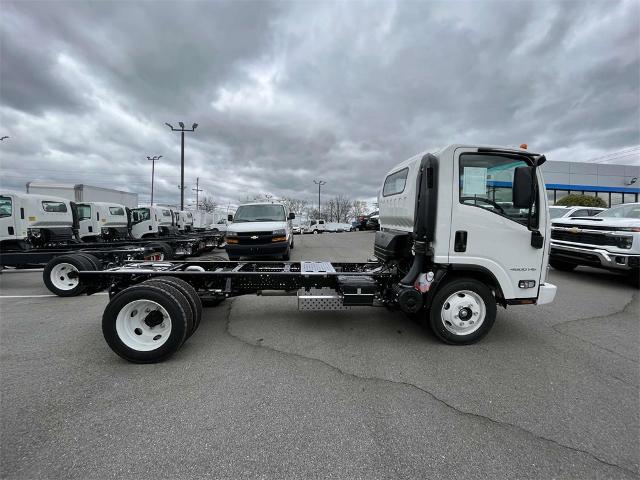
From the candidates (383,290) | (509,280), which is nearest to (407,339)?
(383,290)

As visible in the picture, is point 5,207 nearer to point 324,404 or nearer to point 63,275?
point 63,275

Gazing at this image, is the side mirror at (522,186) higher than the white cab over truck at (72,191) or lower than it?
lower

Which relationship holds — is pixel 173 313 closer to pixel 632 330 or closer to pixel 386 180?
pixel 386 180

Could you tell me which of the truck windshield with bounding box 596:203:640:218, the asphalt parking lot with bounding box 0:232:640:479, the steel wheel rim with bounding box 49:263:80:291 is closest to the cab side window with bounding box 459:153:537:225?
the asphalt parking lot with bounding box 0:232:640:479

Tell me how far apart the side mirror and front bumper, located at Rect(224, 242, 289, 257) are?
21.9ft

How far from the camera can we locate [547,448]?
2.20 m

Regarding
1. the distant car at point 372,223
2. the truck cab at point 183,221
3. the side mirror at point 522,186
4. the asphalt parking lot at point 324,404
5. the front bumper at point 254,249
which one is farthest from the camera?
the distant car at point 372,223

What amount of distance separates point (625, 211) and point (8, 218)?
695 inches

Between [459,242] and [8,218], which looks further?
[8,218]

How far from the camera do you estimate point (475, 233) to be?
12.0 ft

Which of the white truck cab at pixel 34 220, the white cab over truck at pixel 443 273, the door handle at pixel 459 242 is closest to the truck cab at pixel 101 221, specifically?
the white truck cab at pixel 34 220

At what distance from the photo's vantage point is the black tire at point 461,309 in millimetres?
3741

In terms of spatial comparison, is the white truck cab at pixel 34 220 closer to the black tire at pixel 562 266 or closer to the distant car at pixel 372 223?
the black tire at pixel 562 266

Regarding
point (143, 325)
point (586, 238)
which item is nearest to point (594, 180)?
point (586, 238)
